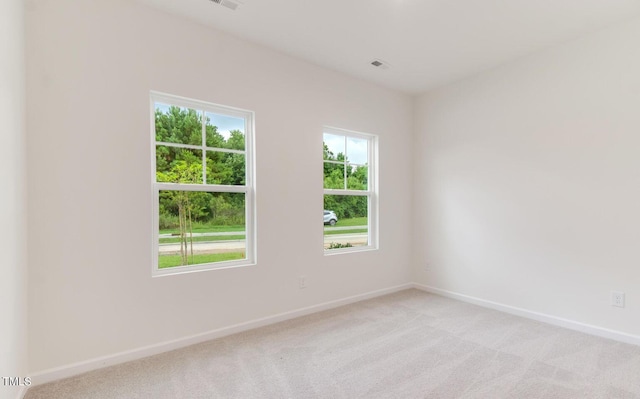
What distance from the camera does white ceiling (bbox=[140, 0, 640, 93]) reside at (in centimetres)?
247

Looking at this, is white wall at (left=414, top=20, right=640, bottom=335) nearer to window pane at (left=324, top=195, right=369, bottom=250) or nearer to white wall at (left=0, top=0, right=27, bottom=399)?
window pane at (left=324, top=195, right=369, bottom=250)

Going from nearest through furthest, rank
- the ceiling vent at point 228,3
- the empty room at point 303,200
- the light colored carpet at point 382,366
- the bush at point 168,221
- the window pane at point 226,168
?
the light colored carpet at point 382,366 < the empty room at point 303,200 < the ceiling vent at point 228,3 < the bush at point 168,221 < the window pane at point 226,168

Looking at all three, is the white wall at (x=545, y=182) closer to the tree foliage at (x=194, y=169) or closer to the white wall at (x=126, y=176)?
the white wall at (x=126, y=176)

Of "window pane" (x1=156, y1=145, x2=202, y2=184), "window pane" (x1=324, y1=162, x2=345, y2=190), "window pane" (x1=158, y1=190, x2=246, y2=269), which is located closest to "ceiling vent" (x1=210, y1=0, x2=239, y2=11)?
"window pane" (x1=156, y1=145, x2=202, y2=184)

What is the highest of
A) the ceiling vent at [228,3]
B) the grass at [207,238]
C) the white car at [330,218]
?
the ceiling vent at [228,3]

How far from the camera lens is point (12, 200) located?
Result: 173 cm

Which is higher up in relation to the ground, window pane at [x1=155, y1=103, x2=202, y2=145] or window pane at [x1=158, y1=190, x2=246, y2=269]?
window pane at [x1=155, y1=103, x2=202, y2=145]

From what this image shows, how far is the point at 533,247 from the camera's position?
3252 millimetres

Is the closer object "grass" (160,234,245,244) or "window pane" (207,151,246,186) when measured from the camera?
"grass" (160,234,245,244)

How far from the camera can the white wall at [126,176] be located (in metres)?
2.11

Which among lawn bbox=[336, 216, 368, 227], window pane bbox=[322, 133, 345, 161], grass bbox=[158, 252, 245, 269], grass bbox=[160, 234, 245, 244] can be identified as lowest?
grass bbox=[158, 252, 245, 269]

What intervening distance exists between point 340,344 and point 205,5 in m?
2.99

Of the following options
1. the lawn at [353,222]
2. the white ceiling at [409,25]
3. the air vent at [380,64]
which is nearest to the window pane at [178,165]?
the white ceiling at [409,25]

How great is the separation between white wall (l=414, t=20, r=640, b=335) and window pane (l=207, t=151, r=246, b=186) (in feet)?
8.64
